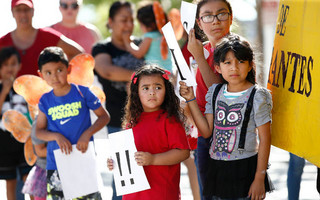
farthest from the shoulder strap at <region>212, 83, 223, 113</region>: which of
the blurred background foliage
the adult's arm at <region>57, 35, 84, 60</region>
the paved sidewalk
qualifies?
the blurred background foliage

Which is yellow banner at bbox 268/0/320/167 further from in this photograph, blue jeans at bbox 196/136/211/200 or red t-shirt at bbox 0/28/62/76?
red t-shirt at bbox 0/28/62/76

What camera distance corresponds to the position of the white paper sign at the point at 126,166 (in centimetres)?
388

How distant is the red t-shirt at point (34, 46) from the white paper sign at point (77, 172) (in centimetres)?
126

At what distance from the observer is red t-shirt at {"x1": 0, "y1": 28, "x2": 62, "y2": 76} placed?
18.8 ft

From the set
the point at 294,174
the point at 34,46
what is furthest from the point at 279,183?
the point at 34,46

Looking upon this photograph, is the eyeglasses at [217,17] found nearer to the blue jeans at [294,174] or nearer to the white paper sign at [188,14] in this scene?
the white paper sign at [188,14]

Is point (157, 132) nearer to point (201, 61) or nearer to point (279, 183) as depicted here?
point (201, 61)

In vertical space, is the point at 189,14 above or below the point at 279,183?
above

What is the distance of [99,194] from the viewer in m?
4.89

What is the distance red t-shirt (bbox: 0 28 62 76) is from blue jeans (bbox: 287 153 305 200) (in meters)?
2.49

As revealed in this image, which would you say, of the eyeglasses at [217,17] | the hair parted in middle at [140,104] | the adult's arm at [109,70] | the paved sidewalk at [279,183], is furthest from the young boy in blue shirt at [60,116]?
the eyeglasses at [217,17]

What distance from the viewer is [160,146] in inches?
156

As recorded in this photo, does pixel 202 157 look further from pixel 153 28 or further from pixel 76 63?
pixel 153 28

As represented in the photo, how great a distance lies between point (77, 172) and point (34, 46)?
1575mm
